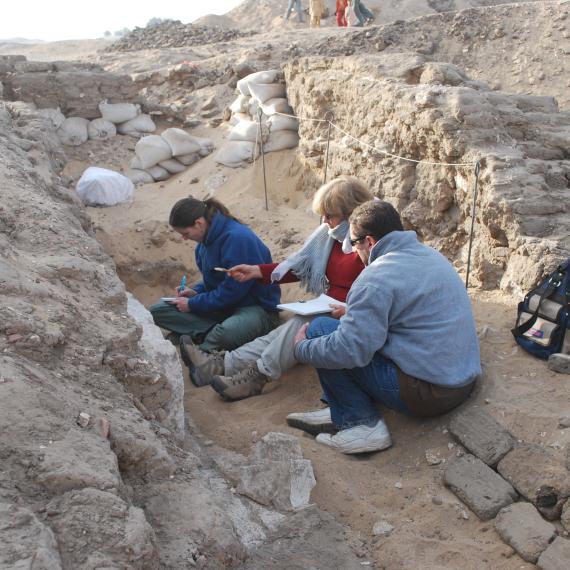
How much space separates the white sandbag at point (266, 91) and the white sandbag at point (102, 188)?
2028 millimetres

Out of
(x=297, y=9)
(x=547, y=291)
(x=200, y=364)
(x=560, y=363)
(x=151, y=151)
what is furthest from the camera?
(x=297, y=9)

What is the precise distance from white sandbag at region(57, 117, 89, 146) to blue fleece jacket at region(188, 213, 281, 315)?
207 inches

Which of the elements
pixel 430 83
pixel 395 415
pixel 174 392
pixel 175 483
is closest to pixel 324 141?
pixel 430 83

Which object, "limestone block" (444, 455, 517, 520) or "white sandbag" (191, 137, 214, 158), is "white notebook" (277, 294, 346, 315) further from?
"white sandbag" (191, 137, 214, 158)

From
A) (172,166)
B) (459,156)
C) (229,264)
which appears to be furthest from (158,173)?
(459,156)

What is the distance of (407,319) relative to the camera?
3.37 metres

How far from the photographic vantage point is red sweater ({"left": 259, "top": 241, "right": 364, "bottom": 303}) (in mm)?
4379

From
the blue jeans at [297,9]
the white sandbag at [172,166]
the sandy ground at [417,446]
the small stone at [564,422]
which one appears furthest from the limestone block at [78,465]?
the blue jeans at [297,9]

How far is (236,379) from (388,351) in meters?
1.26

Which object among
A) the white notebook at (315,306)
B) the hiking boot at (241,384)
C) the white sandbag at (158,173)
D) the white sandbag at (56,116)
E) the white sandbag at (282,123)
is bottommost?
the hiking boot at (241,384)

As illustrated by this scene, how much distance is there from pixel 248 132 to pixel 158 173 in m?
1.49

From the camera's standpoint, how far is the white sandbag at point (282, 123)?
8.61 meters

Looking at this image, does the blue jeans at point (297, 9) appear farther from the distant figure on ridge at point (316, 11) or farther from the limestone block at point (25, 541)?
the limestone block at point (25, 541)

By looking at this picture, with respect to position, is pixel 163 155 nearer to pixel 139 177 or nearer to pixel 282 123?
pixel 139 177
